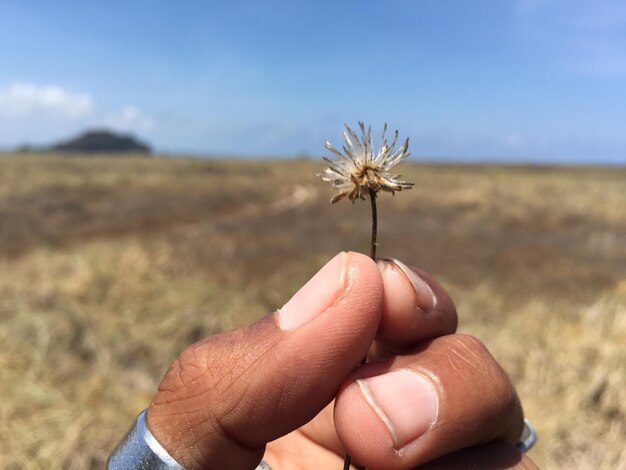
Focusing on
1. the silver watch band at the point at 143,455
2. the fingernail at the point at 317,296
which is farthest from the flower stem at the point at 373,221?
the silver watch band at the point at 143,455

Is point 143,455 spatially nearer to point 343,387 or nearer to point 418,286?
point 343,387

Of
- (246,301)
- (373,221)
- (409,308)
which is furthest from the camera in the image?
(246,301)

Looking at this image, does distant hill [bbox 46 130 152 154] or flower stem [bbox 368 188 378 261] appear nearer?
flower stem [bbox 368 188 378 261]

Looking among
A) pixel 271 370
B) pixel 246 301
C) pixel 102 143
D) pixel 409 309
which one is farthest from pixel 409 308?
pixel 102 143

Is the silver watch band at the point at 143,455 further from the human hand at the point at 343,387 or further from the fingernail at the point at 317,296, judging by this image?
the fingernail at the point at 317,296

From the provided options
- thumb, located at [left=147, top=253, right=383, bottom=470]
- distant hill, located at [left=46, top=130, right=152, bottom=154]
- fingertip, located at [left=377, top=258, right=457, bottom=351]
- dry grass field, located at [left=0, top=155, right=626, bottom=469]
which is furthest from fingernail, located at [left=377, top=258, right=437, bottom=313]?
distant hill, located at [left=46, top=130, right=152, bottom=154]

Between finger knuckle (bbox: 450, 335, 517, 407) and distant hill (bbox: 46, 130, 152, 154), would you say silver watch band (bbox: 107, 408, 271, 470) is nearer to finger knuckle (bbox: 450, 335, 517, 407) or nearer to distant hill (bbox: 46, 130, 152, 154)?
finger knuckle (bbox: 450, 335, 517, 407)
